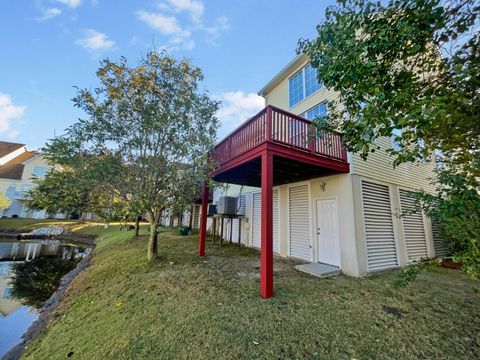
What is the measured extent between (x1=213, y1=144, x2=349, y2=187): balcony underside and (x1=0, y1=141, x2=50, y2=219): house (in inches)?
1002

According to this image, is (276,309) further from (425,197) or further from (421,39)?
(421,39)

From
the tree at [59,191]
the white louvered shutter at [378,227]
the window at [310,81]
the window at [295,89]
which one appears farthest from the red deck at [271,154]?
the tree at [59,191]

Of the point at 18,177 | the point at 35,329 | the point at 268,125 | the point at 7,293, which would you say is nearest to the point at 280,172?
the point at 268,125

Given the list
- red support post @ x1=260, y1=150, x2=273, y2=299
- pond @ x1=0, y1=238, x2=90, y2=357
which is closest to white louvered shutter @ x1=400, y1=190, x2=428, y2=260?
red support post @ x1=260, y1=150, x2=273, y2=299

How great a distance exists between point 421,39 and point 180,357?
5330 millimetres

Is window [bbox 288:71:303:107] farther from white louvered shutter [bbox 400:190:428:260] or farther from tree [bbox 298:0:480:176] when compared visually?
tree [bbox 298:0:480:176]

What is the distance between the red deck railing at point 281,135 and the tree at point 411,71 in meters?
1.62

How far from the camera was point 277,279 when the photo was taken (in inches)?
210

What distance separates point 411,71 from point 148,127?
6.15 metres

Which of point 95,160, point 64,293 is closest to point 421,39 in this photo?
point 95,160

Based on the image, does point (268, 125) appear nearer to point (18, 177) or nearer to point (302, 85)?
point (302, 85)

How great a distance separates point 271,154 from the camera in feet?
15.6

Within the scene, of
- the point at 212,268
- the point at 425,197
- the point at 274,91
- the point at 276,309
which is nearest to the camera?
the point at 425,197

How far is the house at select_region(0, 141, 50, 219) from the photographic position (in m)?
22.4
